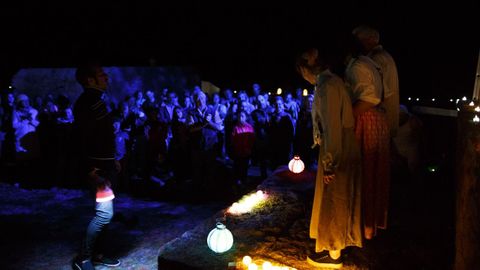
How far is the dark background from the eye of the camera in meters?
13.9

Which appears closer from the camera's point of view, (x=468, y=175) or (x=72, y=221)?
(x=468, y=175)

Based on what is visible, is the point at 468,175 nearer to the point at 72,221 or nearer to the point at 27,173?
the point at 72,221

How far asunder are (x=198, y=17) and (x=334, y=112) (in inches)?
698

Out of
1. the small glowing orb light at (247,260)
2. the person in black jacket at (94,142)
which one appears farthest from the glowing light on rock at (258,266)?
the person in black jacket at (94,142)

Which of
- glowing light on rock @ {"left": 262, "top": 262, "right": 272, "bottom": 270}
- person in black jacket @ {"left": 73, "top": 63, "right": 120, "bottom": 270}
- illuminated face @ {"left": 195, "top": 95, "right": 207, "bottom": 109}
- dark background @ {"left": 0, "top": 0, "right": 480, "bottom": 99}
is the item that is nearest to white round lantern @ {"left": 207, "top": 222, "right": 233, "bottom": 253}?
glowing light on rock @ {"left": 262, "top": 262, "right": 272, "bottom": 270}

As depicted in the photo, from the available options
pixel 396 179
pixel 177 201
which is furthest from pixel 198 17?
pixel 396 179

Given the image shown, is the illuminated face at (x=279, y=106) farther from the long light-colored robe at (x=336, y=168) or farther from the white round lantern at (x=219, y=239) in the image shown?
the long light-colored robe at (x=336, y=168)

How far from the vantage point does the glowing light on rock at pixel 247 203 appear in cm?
529

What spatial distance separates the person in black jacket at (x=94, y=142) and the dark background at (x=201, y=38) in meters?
10.9

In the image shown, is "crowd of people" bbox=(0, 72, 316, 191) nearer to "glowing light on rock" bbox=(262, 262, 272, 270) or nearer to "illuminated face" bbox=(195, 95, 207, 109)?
"illuminated face" bbox=(195, 95, 207, 109)

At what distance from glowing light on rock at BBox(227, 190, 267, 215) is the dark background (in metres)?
9.90

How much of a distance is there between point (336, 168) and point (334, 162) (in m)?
0.07

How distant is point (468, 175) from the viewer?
317 cm

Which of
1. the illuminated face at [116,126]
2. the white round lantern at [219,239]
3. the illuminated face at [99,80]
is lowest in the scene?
the white round lantern at [219,239]
